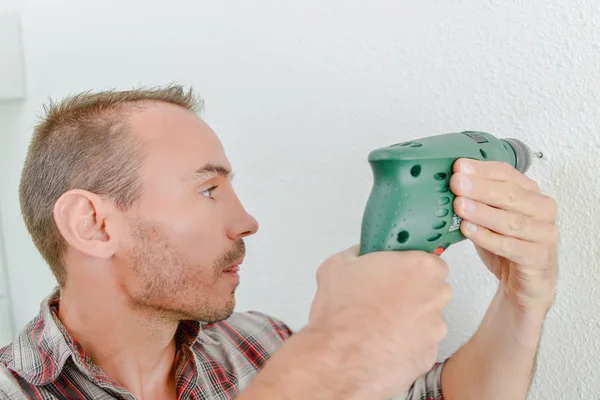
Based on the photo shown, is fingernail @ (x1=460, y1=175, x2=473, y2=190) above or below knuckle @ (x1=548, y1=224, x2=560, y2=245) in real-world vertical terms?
above

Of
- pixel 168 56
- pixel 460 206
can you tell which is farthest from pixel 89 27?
pixel 460 206

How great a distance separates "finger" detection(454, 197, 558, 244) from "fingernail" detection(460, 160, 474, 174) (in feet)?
0.10

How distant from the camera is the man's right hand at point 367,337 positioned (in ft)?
1.74

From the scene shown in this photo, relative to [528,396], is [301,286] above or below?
above

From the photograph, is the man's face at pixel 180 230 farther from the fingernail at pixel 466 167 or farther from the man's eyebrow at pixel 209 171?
the fingernail at pixel 466 167

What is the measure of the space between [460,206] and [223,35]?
0.70m

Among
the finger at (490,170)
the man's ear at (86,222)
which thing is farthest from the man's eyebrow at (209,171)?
the finger at (490,170)

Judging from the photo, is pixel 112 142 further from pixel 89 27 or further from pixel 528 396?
pixel 528 396

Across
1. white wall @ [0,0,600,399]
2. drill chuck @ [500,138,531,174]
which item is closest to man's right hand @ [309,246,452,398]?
drill chuck @ [500,138,531,174]

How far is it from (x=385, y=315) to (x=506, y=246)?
Answer: 21cm

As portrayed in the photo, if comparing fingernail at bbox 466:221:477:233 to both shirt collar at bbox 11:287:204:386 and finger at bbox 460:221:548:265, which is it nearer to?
finger at bbox 460:221:548:265

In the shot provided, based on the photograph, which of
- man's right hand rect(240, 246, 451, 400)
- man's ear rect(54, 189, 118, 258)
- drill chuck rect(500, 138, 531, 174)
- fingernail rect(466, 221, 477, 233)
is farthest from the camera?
man's ear rect(54, 189, 118, 258)

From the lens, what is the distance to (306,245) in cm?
111

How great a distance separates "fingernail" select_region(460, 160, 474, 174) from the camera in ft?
2.03
